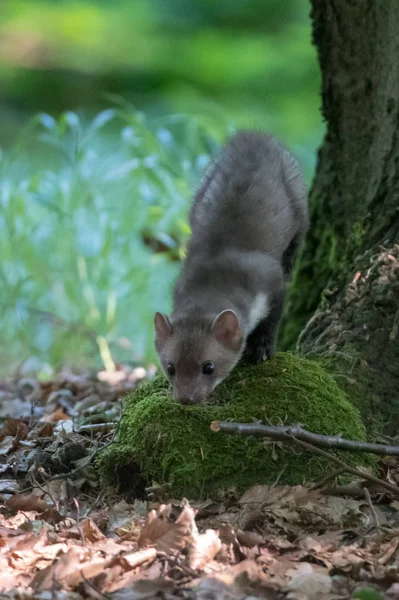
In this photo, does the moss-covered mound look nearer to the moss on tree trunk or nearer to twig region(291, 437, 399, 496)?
twig region(291, 437, 399, 496)

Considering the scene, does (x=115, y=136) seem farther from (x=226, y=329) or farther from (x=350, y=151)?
(x=226, y=329)

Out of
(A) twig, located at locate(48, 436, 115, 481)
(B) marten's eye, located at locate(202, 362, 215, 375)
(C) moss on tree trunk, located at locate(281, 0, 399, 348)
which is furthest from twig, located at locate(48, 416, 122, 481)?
(C) moss on tree trunk, located at locate(281, 0, 399, 348)

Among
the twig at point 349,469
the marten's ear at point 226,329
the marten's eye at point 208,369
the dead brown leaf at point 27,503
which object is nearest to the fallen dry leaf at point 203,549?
the twig at point 349,469

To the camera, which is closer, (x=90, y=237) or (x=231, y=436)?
(x=231, y=436)

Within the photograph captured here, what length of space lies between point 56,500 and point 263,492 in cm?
105

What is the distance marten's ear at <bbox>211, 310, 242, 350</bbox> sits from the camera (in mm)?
4707

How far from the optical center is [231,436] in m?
4.11

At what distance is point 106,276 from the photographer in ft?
27.6

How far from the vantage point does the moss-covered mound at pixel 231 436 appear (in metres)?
4.04

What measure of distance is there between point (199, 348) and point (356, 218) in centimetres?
175

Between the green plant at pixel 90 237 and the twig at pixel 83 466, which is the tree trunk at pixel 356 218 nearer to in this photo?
the twig at pixel 83 466

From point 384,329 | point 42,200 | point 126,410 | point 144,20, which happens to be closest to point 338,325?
point 384,329

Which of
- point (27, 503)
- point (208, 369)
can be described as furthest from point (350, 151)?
point (27, 503)

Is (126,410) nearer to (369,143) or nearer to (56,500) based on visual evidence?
(56,500)
